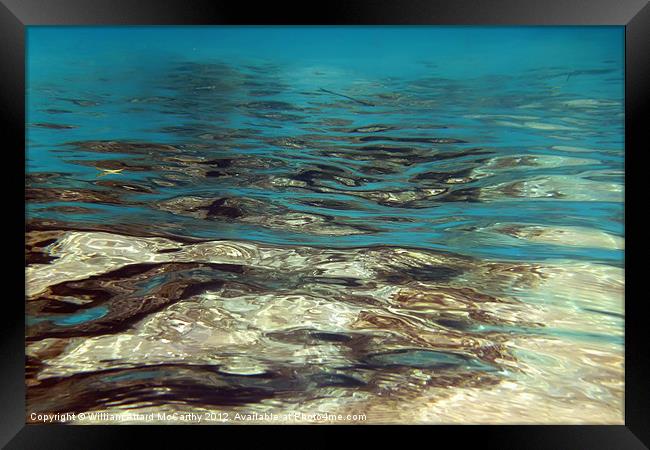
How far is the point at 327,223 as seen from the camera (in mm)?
1355

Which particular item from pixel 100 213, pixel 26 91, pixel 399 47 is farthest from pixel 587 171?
pixel 26 91

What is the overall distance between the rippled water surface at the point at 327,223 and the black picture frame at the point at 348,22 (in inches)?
1.3

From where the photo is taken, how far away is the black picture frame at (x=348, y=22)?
132cm

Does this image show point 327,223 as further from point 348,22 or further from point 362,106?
point 348,22

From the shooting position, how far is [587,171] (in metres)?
1.34

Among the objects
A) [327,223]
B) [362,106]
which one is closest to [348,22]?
[362,106]

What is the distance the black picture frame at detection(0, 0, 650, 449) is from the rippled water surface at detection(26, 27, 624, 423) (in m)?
0.03

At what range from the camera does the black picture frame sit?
1316mm

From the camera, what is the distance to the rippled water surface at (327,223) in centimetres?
133

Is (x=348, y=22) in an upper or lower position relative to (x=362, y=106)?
upper

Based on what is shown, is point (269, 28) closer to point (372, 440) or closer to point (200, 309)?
point (200, 309)

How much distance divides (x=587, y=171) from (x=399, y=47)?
0.62 m

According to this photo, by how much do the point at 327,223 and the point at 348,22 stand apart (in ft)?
1.81

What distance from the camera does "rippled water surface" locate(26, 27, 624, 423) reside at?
1329 millimetres
